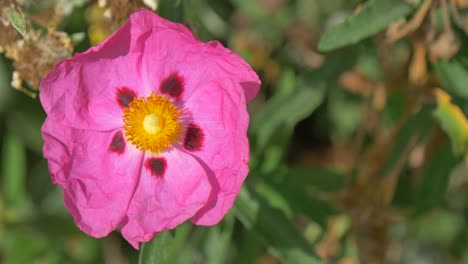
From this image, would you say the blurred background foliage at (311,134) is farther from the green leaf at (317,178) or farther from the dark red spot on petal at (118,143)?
the dark red spot on petal at (118,143)

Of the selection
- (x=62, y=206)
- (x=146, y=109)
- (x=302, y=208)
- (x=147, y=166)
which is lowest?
(x=62, y=206)

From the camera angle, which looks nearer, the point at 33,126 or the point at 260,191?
the point at 260,191

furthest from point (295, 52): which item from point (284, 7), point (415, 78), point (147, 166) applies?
point (147, 166)

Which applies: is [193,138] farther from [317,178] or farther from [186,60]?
[317,178]

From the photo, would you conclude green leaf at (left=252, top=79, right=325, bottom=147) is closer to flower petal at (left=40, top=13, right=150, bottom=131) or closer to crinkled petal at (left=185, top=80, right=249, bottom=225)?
crinkled petal at (left=185, top=80, right=249, bottom=225)

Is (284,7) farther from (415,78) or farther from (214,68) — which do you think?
(214,68)

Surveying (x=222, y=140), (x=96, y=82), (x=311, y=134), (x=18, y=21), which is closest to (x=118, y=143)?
(x=96, y=82)

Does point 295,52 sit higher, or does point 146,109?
point 146,109

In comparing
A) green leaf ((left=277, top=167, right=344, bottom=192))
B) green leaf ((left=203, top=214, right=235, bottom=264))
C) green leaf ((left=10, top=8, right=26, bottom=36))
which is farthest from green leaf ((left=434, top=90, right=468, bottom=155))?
green leaf ((left=10, top=8, right=26, bottom=36))
